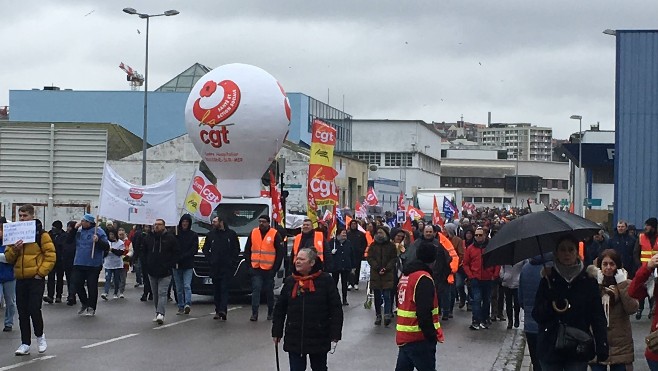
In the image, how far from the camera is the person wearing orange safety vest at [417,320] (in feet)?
30.1

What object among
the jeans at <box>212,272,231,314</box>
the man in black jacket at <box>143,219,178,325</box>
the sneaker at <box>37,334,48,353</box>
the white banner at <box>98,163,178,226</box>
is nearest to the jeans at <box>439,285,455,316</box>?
the jeans at <box>212,272,231,314</box>

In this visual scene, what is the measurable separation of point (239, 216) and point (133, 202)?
258cm

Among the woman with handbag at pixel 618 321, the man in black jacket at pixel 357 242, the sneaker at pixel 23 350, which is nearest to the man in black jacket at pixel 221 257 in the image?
the sneaker at pixel 23 350

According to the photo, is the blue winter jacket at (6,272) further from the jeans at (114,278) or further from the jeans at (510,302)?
the jeans at (114,278)

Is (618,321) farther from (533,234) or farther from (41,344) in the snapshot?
(41,344)

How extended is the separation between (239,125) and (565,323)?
19.4 metres

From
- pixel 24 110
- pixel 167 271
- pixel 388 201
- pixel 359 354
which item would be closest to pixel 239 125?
pixel 167 271

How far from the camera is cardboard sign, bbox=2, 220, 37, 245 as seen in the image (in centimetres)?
1316

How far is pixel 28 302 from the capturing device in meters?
13.2

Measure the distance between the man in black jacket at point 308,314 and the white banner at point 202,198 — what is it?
43.5 feet

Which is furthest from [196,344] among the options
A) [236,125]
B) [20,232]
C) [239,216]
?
[236,125]

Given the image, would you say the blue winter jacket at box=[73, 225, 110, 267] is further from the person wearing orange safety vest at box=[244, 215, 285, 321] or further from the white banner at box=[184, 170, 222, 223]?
the white banner at box=[184, 170, 222, 223]

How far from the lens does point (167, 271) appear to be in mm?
17969

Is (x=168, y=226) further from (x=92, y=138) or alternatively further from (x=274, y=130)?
(x=92, y=138)
